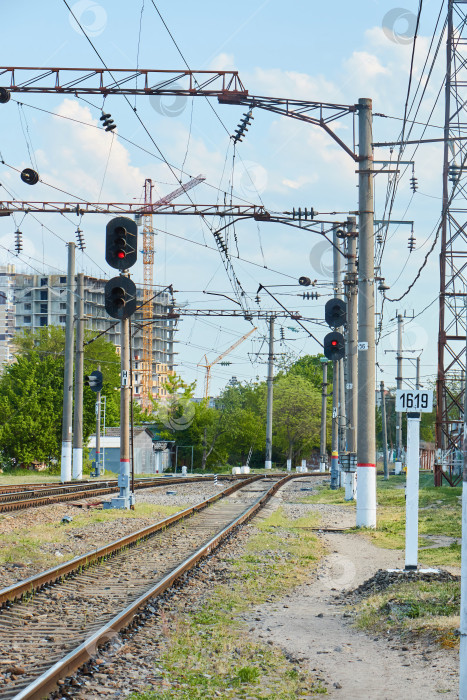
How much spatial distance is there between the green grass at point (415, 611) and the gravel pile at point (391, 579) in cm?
26

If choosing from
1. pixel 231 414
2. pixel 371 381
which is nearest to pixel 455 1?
pixel 371 381

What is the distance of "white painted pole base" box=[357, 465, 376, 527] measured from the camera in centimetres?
1950

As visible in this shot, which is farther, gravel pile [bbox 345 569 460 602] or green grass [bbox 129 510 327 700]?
gravel pile [bbox 345 569 460 602]

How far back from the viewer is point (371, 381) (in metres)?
19.6

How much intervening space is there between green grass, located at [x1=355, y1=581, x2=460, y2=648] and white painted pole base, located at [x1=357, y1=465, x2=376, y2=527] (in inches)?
325

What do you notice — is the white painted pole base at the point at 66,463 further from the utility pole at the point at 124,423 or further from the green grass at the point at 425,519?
the utility pole at the point at 124,423

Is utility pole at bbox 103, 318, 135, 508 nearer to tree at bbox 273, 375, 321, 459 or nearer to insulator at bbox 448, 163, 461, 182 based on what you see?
insulator at bbox 448, 163, 461, 182

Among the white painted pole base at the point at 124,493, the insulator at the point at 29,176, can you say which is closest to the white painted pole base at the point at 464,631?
the white painted pole base at the point at 124,493

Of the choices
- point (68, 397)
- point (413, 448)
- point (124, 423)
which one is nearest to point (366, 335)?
point (124, 423)

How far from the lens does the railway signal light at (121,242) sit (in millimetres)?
19844

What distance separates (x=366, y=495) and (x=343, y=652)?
452 inches

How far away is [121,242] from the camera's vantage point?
20000mm

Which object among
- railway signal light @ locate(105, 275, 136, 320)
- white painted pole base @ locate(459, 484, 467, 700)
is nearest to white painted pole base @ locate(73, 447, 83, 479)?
railway signal light @ locate(105, 275, 136, 320)

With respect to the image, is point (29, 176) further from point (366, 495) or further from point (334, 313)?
point (366, 495)
